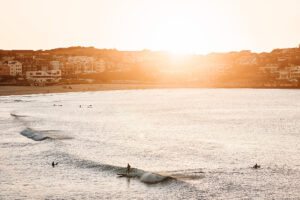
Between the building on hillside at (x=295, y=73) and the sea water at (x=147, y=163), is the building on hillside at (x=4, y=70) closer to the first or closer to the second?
the building on hillside at (x=295, y=73)

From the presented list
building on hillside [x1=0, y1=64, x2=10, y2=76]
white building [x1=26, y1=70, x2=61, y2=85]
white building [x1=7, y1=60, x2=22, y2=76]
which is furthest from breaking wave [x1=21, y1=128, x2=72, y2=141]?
white building [x1=7, y1=60, x2=22, y2=76]

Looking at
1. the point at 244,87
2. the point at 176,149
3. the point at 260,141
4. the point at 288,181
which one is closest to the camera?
the point at 288,181

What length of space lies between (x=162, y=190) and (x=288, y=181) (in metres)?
6.62

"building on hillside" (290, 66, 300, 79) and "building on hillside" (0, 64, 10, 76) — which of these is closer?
"building on hillside" (0, 64, 10, 76)

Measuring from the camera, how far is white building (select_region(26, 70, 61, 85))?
151100mm

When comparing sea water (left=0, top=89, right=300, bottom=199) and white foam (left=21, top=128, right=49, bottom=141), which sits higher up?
white foam (left=21, top=128, right=49, bottom=141)

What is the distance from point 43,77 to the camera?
15662 cm

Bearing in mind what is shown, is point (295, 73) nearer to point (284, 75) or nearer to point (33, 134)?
point (284, 75)

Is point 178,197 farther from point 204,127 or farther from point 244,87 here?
point 244,87

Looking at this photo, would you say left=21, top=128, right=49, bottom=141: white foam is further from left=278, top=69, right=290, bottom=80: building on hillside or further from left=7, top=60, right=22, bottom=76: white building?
left=278, top=69, right=290, bottom=80: building on hillside

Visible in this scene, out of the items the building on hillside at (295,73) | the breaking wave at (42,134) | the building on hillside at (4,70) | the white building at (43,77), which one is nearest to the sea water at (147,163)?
the breaking wave at (42,134)

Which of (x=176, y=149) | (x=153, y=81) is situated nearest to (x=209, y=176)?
(x=176, y=149)

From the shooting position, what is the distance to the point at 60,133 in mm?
34500

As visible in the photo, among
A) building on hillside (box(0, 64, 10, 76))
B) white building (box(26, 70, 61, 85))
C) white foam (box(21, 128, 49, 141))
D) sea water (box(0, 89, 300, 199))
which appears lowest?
sea water (box(0, 89, 300, 199))
